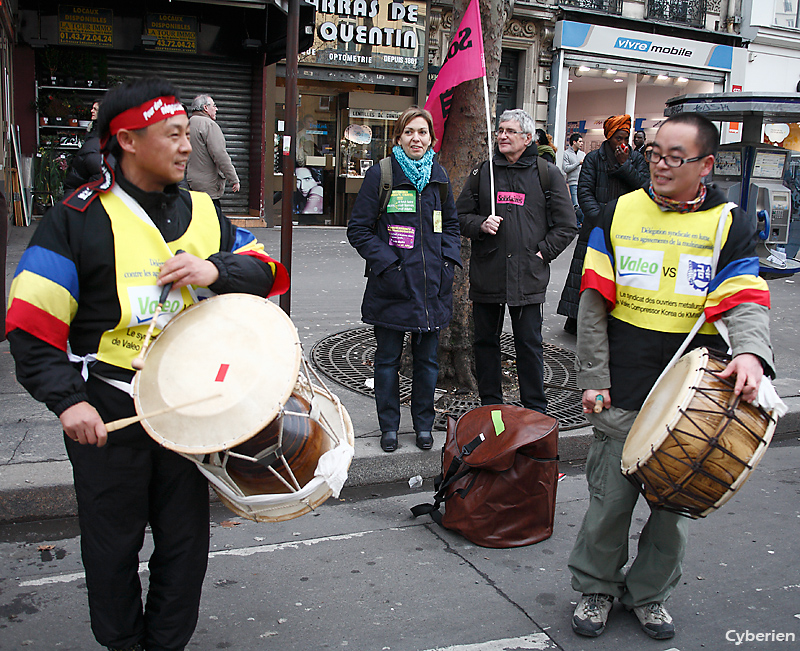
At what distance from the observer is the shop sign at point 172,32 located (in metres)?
14.2

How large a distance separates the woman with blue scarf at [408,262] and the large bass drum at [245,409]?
223 centimetres

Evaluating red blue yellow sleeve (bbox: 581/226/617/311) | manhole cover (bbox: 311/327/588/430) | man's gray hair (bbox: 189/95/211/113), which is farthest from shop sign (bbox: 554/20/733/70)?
red blue yellow sleeve (bbox: 581/226/617/311)

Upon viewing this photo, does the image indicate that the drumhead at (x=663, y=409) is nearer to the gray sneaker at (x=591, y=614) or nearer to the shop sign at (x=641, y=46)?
the gray sneaker at (x=591, y=614)

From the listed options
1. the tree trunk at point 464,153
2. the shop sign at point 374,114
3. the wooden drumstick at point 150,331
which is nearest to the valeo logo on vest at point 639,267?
the wooden drumstick at point 150,331

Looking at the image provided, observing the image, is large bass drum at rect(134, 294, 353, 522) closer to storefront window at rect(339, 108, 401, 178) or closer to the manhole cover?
the manhole cover

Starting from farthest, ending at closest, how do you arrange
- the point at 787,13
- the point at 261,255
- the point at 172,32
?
the point at 787,13, the point at 172,32, the point at 261,255

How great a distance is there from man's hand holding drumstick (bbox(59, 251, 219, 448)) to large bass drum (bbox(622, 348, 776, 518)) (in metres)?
1.52

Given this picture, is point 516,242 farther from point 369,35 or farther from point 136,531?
point 369,35

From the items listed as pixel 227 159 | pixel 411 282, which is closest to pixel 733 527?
pixel 411 282

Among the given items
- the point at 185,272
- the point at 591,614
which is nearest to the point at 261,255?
the point at 185,272

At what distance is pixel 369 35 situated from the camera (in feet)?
51.5

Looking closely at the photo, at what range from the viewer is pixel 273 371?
223 centimetres

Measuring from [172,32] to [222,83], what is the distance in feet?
4.08

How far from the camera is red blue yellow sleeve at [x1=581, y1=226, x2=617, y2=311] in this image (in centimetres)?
300
